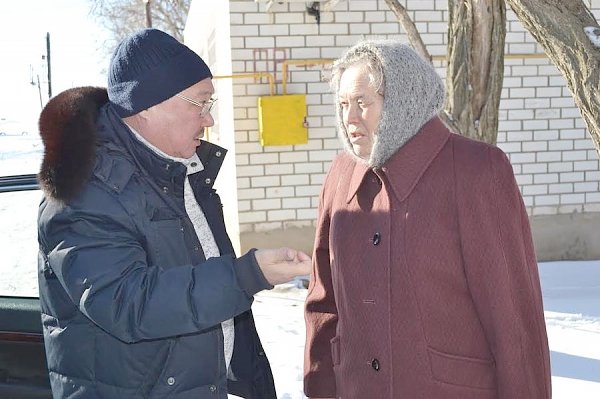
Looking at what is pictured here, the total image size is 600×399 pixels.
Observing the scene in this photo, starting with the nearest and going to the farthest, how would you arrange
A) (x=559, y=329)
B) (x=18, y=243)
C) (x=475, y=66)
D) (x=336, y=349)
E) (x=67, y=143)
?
(x=67, y=143) < (x=336, y=349) < (x=18, y=243) < (x=475, y=66) < (x=559, y=329)

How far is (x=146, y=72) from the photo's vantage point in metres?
1.90

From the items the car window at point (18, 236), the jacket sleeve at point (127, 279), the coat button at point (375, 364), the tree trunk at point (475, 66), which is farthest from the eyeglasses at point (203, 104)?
the tree trunk at point (475, 66)

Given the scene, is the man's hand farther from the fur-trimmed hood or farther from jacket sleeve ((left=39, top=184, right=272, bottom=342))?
the fur-trimmed hood

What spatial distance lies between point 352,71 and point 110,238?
32.0 inches

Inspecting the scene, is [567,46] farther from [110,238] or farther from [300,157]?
[300,157]

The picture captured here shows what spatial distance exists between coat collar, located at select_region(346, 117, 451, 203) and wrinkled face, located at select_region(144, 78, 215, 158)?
0.54 m

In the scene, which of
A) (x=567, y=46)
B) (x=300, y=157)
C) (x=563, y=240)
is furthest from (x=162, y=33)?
(x=563, y=240)

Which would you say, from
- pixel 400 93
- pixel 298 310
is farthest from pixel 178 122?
pixel 298 310

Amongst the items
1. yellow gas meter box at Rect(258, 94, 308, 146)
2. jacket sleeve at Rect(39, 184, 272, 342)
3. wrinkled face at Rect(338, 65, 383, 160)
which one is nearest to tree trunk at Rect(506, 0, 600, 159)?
wrinkled face at Rect(338, 65, 383, 160)

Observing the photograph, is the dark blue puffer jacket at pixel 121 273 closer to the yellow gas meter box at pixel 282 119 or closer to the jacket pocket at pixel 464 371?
the jacket pocket at pixel 464 371

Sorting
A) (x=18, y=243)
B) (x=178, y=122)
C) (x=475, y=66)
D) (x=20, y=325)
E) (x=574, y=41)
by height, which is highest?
(x=475, y=66)

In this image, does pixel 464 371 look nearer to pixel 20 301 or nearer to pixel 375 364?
pixel 375 364

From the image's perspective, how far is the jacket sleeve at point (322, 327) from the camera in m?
2.30

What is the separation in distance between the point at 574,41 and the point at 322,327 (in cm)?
147
